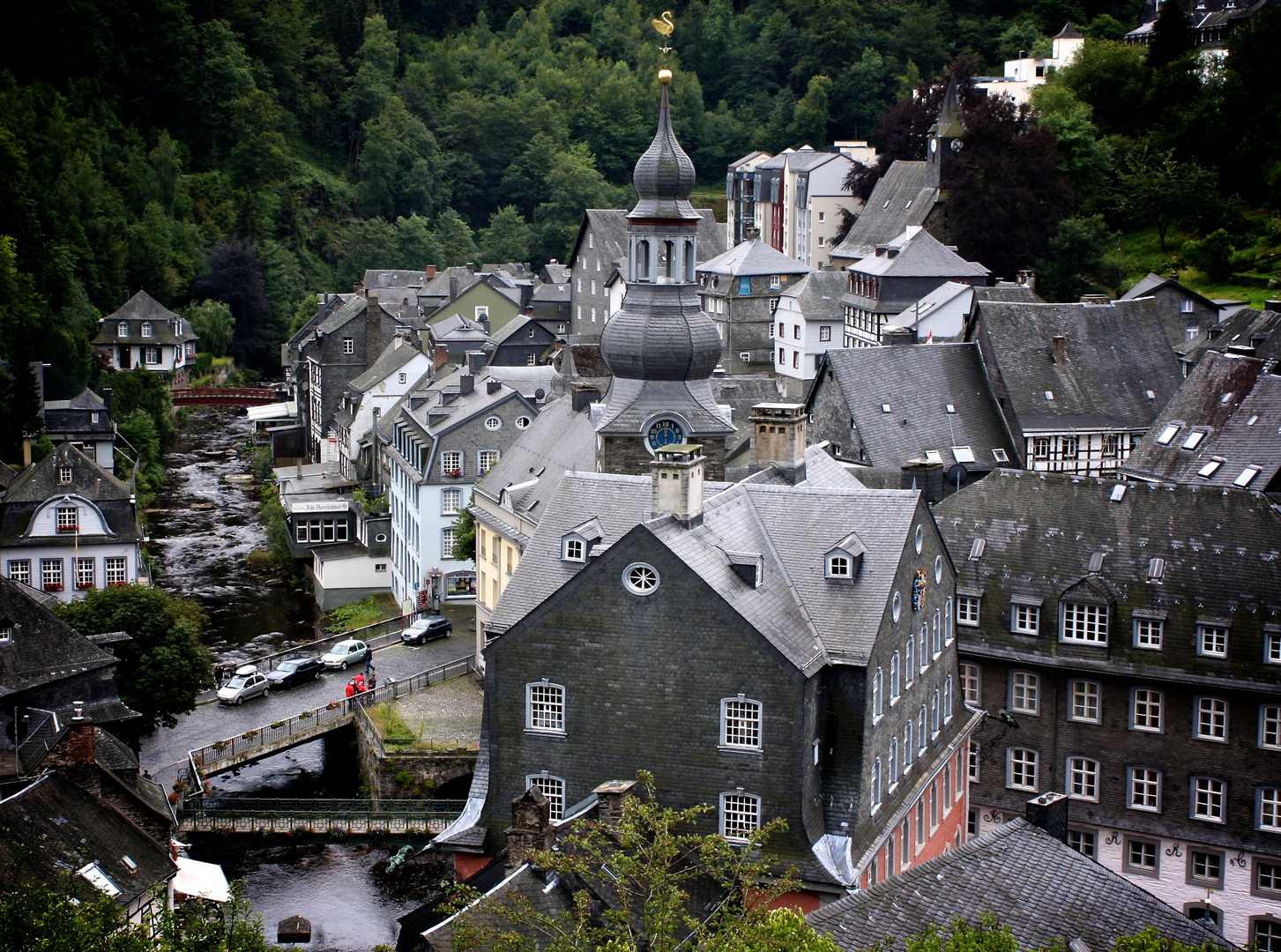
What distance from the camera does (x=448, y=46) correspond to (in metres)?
173

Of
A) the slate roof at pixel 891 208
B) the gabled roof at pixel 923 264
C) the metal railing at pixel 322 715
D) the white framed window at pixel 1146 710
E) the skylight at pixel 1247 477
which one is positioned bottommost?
the metal railing at pixel 322 715

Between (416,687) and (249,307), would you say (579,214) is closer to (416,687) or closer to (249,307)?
(249,307)

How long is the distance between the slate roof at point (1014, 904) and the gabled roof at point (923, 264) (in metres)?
55.1

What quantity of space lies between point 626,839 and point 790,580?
9615 mm

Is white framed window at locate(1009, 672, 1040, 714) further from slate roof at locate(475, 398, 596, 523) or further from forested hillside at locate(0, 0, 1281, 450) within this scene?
forested hillside at locate(0, 0, 1281, 450)

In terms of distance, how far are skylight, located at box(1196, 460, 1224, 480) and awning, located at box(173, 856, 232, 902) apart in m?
29.0

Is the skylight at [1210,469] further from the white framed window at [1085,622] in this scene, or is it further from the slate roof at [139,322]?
the slate roof at [139,322]

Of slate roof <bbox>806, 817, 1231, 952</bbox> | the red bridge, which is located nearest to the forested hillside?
the red bridge

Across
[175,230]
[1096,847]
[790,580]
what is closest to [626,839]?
[790,580]

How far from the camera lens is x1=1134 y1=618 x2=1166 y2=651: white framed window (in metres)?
41.6

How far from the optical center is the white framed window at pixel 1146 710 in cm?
4166

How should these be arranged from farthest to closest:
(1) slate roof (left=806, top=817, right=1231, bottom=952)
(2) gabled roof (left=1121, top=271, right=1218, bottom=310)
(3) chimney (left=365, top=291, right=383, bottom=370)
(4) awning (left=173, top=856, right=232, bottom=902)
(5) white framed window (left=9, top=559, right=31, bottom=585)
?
(3) chimney (left=365, top=291, right=383, bottom=370), (2) gabled roof (left=1121, top=271, right=1218, bottom=310), (5) white framed window (left=9, top=559, right=31, bottom=585), (4) awning (left=173, top=856, right=232, bottom=902), (1) slate roof (left=806, top=817, right=1231, bottom=952)

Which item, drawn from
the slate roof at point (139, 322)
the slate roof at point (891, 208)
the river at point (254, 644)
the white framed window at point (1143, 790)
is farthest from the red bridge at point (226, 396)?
the white framed window at point (1143, 790)

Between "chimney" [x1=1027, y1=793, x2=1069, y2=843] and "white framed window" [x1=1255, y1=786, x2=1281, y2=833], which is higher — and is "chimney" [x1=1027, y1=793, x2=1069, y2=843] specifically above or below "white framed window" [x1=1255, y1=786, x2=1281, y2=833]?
above
